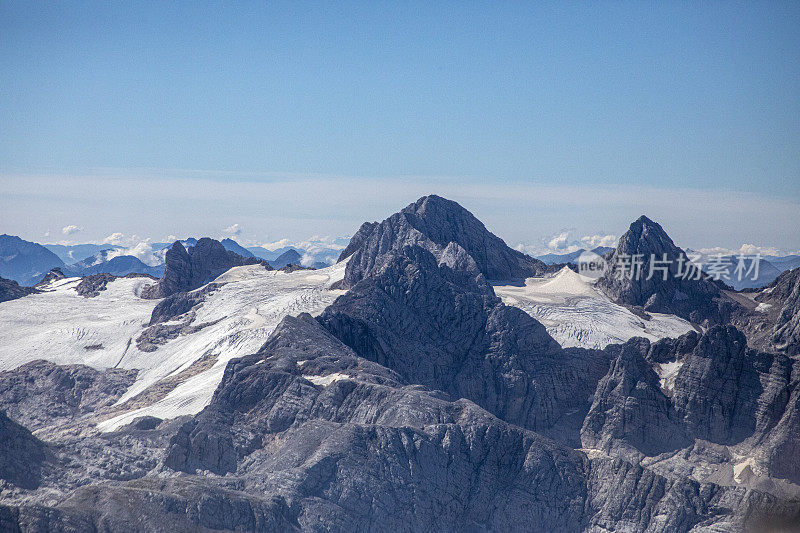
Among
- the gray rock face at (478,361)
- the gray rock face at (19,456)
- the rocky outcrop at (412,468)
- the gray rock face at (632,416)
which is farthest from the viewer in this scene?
the gray rock face at (478,361)

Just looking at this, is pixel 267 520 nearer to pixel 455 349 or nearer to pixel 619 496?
pixel 619 496

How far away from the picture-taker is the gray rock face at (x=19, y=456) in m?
117

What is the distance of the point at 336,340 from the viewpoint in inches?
6722

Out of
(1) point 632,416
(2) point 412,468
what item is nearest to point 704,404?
(1) point 632,416

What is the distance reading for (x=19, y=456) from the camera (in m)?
119

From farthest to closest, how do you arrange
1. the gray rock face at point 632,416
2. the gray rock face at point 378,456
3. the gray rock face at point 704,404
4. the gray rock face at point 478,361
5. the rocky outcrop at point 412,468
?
the gray rock face at point 478,361
the gray rock face at point 632,416
the gray rock face at point 704,404
the rocky outcrop at point 412,468
the gray rock face at point 378,456

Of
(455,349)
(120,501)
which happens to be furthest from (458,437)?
(455,349)

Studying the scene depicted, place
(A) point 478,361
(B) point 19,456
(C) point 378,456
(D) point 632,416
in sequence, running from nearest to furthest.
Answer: (B) point 19,456, (C) point 378,456, (D) point 632,416, (A) point 478,361

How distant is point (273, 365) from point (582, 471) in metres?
45.2

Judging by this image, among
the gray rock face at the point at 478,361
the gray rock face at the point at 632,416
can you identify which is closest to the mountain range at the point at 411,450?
the gray rock face at the point at 632,416

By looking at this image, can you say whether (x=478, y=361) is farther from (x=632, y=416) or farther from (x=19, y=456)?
(x=19, y=456)

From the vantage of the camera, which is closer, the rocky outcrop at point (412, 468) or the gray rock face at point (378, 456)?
the gray rock face at point (378, 456)

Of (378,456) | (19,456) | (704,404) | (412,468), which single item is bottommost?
(19,456)

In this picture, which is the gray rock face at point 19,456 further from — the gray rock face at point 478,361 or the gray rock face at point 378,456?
the gray rock face at point 478,361
